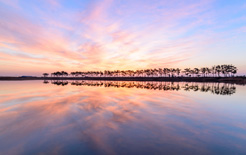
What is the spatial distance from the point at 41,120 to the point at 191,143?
474 inches

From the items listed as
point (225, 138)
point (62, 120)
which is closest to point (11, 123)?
point (62, 120)

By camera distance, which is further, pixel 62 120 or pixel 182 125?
pixel 62 120

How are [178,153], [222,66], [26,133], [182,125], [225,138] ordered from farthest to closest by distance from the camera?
[222,66] < [182,125] < [26,133] < [225,138] < [178,153]

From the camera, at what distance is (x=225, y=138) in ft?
26.9

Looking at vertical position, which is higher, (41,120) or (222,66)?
(222,66)

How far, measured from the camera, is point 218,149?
691 centimetres

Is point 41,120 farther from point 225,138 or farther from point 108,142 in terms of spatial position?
point 225,138

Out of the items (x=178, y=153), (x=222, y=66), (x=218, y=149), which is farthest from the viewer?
(x=222, y=66)

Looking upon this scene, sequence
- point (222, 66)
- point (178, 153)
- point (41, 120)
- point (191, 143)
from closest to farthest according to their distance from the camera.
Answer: point (178, 153)
point (191, 143)
point (41, 120)
point (222, 66)

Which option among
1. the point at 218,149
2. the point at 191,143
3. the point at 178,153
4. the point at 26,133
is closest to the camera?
the point at 178,153

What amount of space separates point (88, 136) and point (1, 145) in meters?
4.78

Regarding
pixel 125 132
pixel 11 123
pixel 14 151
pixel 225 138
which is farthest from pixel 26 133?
pixel 225 138

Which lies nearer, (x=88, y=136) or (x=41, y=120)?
(x=88, y=136)

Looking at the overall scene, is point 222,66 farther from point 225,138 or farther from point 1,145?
point 1,145
